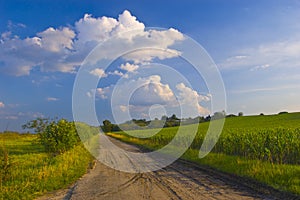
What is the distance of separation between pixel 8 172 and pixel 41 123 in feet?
35.8

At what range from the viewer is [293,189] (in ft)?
31.7

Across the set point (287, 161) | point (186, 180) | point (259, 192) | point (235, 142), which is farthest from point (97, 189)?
point (235, 142)

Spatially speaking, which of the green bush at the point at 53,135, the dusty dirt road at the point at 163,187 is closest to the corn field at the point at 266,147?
the dusty dirt road at the point at 163,187

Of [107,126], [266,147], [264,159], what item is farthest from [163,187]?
[107,126]

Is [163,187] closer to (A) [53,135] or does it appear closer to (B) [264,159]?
(B) [264,159]

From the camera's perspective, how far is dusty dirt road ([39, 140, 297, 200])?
30.8ft

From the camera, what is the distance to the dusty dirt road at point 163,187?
369 inches

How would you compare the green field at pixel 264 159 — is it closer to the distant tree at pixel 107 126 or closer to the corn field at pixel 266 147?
the corn field at pixel 266 147

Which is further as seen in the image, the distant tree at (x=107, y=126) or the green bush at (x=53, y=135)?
the distant tree at (x=107, y=126)

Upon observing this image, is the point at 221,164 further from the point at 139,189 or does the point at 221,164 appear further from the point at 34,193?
the point at 34,193

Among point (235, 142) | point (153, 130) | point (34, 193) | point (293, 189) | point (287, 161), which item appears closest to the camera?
point (293, 189)

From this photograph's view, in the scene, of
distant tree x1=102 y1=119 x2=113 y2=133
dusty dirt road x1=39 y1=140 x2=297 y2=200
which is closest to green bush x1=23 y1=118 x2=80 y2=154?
dusty dirt road x1=39 y1=140 x2=297 y2=200

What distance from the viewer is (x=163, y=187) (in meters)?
10.8

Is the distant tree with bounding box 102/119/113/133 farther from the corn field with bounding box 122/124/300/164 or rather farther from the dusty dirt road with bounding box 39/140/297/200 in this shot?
the dusty dirt road with bounding box 39/140/297/200
